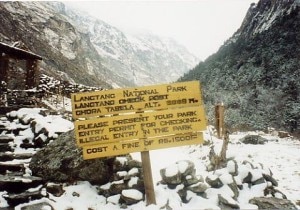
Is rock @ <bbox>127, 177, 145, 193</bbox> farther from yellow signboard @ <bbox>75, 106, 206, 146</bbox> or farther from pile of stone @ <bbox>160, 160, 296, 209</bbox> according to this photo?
yellow signboard @ <bbox>75, 106, 206, 146</bbox>

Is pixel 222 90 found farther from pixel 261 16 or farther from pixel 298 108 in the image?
pixel 261 16

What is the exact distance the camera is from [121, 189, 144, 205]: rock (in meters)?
5.57

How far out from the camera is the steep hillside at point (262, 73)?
21.7 m

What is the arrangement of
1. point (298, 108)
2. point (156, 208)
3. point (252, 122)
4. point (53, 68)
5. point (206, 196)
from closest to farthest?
point (156, 208) < point (206, 196) < point (298, 108) < point (252, 122) < point (53, 68)

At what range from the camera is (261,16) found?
34.1m

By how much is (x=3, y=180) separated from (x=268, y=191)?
497 cm

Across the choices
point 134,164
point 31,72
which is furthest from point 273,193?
point 31,72

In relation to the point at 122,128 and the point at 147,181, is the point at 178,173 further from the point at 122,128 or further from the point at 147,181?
the point at 122,128

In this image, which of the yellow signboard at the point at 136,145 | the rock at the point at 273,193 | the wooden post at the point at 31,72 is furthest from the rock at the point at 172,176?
the wooden post at the point at 31,72

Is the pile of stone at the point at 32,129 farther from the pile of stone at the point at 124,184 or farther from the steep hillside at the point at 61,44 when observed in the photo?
the steep hillside at the point at 61,44

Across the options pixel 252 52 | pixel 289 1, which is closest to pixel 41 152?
pixel 252 52

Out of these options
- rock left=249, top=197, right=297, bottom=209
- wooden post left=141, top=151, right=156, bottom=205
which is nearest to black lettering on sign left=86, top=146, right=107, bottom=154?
wooden post left=141, top=151, right=156, bottom=205

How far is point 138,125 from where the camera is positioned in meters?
5.41

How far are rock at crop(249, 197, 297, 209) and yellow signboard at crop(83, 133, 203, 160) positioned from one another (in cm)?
147
